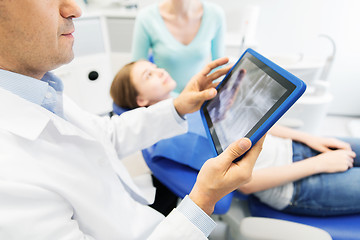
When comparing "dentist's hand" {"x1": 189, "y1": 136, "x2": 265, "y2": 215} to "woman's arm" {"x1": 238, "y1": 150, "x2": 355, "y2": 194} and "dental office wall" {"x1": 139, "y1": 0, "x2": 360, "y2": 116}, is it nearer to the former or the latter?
"woman's arm" {"x1": 238, "y1": 150, "x2": 355, "y2": 194}

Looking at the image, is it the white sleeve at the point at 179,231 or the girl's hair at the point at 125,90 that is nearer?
the white sleeve at the point at 179,231

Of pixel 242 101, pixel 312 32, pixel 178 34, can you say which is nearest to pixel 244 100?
pixel 242 101

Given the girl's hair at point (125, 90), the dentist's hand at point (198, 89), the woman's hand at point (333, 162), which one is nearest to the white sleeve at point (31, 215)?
the dentist's hand at point (198, 89)

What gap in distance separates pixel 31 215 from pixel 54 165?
0.41 ft

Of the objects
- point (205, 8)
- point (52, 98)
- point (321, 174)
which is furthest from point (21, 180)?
point (205, 8)

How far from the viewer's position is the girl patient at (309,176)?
0.80 metres

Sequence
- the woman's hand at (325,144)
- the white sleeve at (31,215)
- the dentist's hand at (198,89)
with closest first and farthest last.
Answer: the white sleeve at (31,215)
the dentist's hand at (198,89)
the woman's hand at (325,144)

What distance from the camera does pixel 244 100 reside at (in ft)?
2.00

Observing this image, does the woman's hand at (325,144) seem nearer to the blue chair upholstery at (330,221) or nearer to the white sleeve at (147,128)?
the blue chair upholstery at (330,221)

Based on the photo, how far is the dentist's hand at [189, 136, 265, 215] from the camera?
463 millimetres

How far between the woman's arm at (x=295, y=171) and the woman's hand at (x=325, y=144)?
59 millimetres

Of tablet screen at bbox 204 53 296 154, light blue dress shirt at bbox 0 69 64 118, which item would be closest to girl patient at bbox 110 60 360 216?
tablet screen at bbox 204 53 296 154

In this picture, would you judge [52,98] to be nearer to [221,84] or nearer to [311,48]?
[221,84]

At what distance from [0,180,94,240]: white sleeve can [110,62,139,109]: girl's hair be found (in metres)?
0.69
